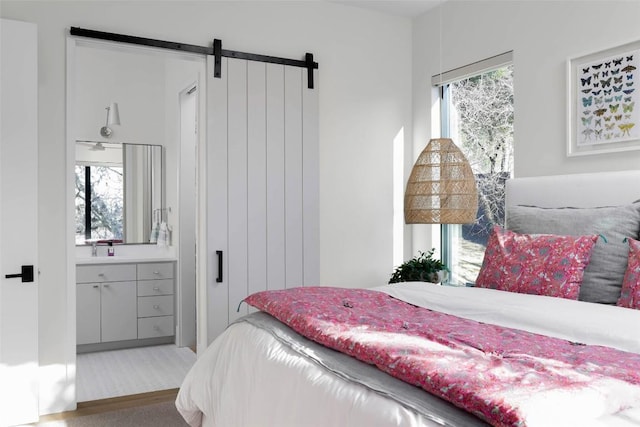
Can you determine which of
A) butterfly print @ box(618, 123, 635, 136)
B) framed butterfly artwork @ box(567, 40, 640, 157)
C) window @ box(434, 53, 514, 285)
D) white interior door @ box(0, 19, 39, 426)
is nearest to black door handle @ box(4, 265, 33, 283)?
white interior door @ box(0, 19, 39, 426)

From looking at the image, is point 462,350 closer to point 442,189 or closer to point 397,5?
point 442,189

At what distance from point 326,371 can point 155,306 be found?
3.60 meters

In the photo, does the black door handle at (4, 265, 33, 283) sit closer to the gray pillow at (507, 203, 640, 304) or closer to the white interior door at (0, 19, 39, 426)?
the white interior door at (0, 19, 39, 426)

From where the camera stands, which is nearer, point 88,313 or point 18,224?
point 18,224

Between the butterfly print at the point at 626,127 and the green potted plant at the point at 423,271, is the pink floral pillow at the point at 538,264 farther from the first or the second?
the green potted plant at the point at 423,271

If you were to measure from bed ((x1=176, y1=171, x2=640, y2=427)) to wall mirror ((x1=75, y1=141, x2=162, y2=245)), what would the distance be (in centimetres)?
307

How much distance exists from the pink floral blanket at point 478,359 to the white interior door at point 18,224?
63.6 inches

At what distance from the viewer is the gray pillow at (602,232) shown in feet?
7.81

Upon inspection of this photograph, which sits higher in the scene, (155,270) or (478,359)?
(478,359)

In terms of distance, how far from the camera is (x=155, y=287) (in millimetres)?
4824

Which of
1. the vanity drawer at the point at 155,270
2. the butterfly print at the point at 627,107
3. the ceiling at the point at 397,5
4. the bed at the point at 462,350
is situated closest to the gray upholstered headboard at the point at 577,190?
the bed at the point at 462,350

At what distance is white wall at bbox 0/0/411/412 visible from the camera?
318 cm

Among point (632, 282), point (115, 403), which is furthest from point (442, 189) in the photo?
point (115, 403)

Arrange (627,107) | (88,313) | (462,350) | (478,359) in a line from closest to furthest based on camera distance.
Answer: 1. (478,359)
2. (462,350)
3. (627,107)
4. (88,313)
